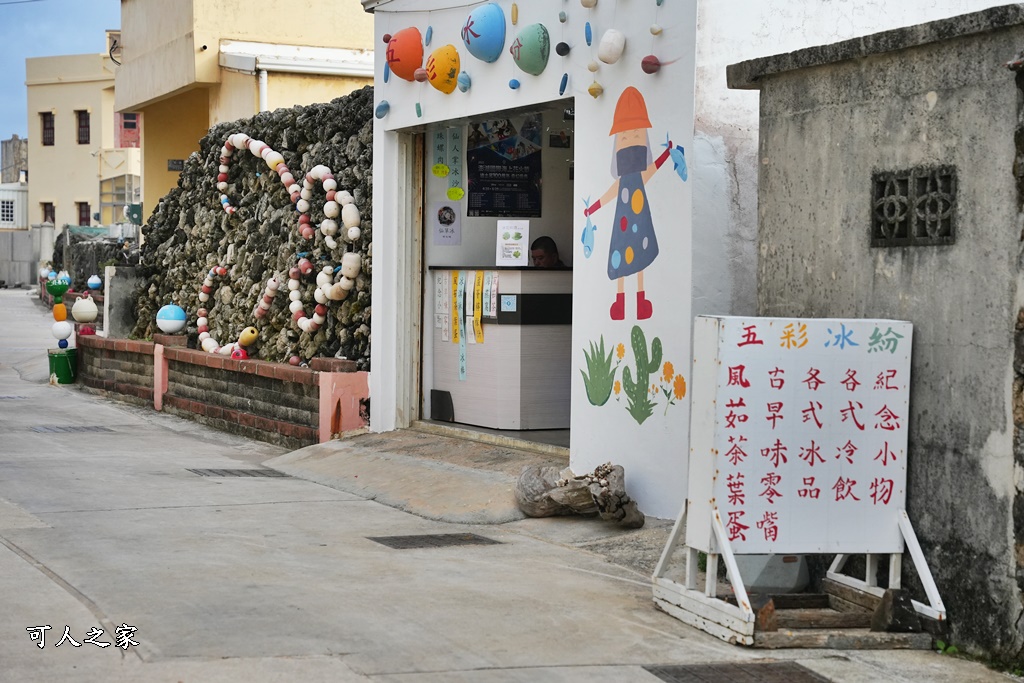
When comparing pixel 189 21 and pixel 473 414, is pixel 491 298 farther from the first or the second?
pixel 189 21

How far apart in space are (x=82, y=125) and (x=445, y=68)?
153 ft

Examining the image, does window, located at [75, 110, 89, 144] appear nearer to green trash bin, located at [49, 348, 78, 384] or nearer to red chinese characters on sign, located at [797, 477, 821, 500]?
green trash bin, located at [49, 348, 78, 384]

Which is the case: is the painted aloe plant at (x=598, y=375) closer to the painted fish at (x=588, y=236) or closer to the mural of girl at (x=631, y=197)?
the mural of girl at (x=631, y=197)

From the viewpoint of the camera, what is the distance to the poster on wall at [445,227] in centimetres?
1201

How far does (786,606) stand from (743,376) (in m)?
1.18

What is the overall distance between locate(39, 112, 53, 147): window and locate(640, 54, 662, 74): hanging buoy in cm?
5076

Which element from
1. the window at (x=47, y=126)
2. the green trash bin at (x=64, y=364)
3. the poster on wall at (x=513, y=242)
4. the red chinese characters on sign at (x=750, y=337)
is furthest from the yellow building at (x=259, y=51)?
the window at (x=47, y=126)

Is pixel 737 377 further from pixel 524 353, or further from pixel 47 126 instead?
pixel 47 126

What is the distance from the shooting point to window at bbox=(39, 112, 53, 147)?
55.0 metres

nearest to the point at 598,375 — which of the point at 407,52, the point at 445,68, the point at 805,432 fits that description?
the point at 805,432

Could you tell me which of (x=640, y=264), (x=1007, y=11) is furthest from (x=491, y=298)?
(x=1007, y=11)

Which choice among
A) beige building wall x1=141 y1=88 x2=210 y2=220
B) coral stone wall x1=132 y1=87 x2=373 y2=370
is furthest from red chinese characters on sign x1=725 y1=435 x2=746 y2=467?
beige building wall x1=141 y1=88 x2=210 y2=220

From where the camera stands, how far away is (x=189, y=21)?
62.3 ft

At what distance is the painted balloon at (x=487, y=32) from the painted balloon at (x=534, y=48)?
401 millimetres
